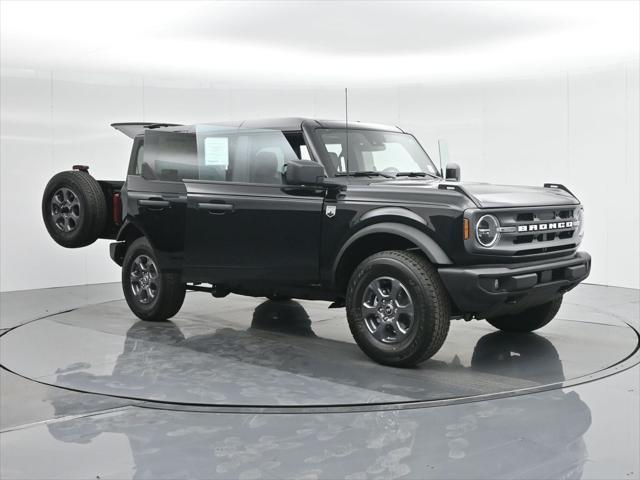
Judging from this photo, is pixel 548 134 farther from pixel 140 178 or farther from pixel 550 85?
pixel 140 178

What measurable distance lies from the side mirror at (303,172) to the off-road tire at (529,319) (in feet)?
6.48

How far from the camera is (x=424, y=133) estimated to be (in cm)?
1164

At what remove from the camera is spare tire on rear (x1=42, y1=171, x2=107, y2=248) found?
292 inches

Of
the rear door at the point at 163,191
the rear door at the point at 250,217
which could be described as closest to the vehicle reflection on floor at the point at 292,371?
the rear door at the point at 250,217

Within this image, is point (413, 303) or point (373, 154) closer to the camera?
point (413, 303)

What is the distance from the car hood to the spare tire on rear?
2.99 m

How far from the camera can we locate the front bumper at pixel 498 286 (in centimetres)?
513

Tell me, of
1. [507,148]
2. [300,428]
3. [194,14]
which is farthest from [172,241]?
[507,148]

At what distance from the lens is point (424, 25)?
8000 mm

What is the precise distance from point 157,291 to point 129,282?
1.46 ft

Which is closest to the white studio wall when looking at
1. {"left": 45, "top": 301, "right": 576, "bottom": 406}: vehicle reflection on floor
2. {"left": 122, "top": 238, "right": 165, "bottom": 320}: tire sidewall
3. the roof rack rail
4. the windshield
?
the roof rack rail

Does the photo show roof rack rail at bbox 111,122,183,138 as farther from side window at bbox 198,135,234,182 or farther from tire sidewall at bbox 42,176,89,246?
side window at bbox 198,135,234,182

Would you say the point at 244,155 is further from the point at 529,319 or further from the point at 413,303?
the point at 529,319

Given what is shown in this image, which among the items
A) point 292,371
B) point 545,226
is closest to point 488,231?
point 545,226
